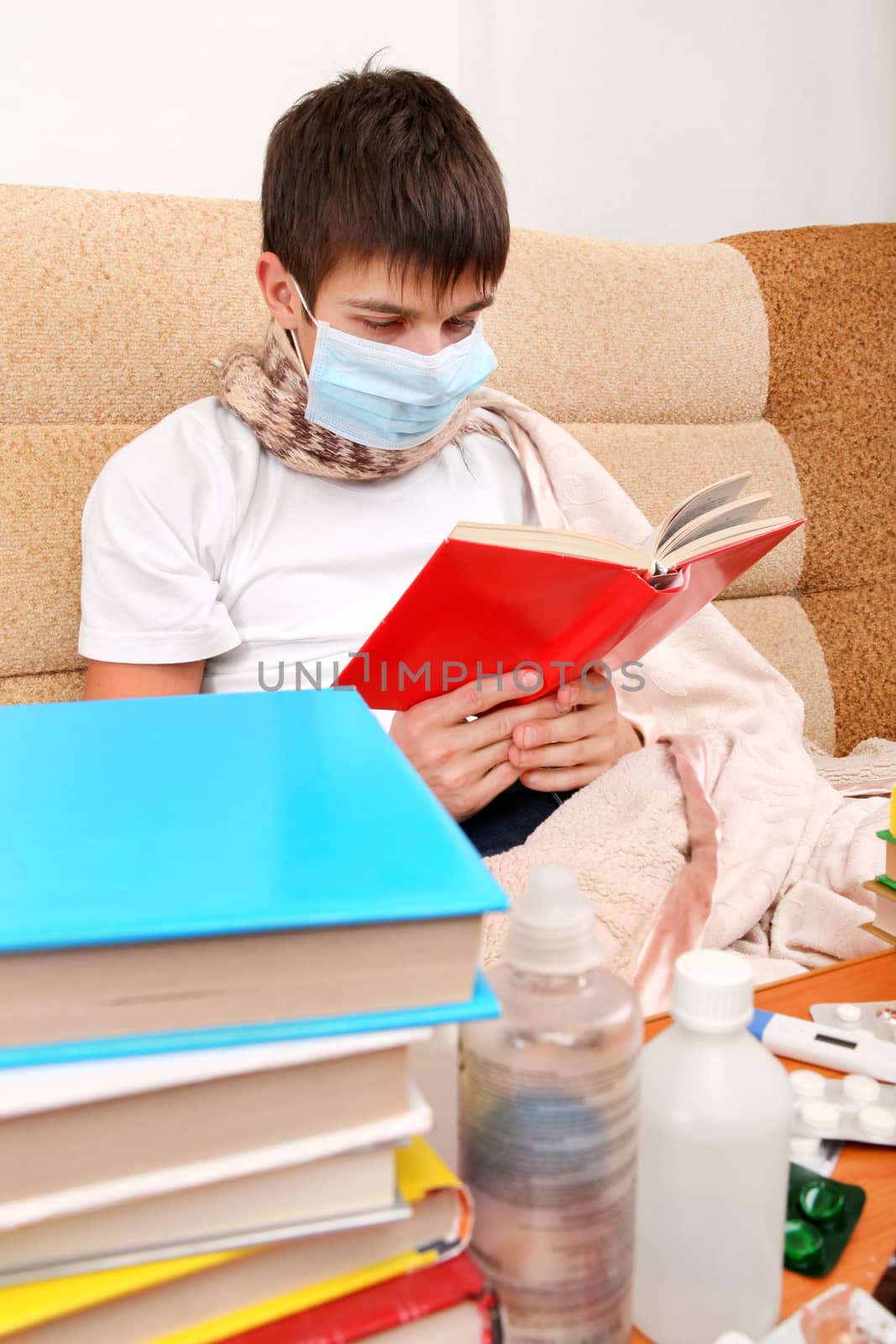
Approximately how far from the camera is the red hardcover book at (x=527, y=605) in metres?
0.74

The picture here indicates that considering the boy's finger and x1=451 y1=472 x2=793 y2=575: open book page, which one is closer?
x1=451 y1=472 x2=793 y2=575: open book page

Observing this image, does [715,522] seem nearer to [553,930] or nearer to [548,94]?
[553,930]

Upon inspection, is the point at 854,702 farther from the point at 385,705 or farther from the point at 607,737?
the point at 385,705

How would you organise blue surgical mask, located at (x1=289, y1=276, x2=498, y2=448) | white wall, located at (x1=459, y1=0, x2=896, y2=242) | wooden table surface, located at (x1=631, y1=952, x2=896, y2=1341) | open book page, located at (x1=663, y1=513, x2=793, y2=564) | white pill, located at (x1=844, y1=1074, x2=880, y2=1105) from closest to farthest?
wooden table surface, located at (x1=631, y1=952, x2=896, y2=1341) → white pill, located at (x1=844, y1=1074, x2=880, y2=1105) → open book page, located at (x1=663, y1=513, x2=793, y2=564) → blue surgical mask, located at (x1=289, y1=276, x2=498, y2=448) → white wall, located at (x1=459, y1=0, x2=896, y2=242)

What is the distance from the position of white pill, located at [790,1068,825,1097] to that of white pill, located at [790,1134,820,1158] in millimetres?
25

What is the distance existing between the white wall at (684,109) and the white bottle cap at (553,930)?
6.31ft

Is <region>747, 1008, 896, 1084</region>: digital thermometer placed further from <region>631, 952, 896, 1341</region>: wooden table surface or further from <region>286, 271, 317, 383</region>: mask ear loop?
<region>286, 271, 317, 383</region>: mask ear loop

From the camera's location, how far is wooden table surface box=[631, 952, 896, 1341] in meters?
0.44

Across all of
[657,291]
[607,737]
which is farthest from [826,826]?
[657,291]

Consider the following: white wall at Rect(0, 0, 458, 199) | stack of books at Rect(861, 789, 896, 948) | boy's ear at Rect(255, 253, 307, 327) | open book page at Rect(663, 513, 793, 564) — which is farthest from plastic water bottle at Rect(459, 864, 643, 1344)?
white wall at Rect(0, 0, 458, 199)

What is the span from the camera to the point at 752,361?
171 centimetres

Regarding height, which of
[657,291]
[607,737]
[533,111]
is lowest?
[607,737]

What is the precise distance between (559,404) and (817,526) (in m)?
0.47

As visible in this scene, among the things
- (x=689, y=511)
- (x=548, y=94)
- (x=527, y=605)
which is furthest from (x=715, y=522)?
(x=548, y=94)
